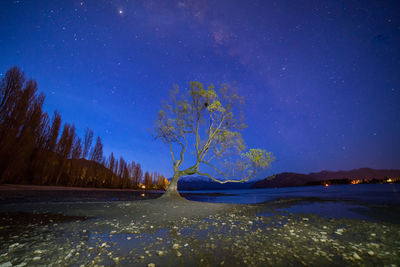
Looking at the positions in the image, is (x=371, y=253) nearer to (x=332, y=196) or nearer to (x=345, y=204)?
(x=345, y=204)

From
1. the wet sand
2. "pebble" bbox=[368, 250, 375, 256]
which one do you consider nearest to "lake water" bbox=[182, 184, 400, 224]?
the wet sand

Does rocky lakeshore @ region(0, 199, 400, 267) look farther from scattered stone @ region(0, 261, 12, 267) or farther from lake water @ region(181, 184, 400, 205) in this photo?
lake water @ region(181, 184, 400, 205)

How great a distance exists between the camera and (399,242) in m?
5.73

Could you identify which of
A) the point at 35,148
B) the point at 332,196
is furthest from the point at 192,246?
the point at 35,148

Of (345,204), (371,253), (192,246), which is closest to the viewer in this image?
(371,253)

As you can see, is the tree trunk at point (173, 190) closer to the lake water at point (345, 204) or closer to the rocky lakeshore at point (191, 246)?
the lake water at point (345, 204)

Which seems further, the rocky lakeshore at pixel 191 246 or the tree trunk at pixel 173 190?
the tree trunk at pixel 173 190

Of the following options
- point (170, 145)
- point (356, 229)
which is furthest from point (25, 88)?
point (356, 229)

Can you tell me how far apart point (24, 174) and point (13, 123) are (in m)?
13.2

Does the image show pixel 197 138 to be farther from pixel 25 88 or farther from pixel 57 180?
pixel 57 180

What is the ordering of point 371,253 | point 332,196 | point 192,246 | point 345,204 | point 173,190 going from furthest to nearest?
point 332,196
point 173,190
point 345,204
point 192,246
point 371,253

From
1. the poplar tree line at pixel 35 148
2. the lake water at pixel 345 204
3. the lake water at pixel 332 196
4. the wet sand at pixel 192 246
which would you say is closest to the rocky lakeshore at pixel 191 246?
the wet sand at pixel 192 246

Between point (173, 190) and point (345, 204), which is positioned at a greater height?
point (173, 190)

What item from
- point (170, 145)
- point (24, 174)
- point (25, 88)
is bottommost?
point (24, 174)
